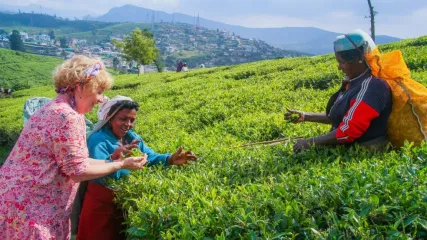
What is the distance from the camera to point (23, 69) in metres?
68.3

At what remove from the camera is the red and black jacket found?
3.12 meters

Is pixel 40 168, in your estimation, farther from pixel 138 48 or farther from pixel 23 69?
pixel 23 69

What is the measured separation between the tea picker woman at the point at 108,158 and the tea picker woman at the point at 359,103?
4.82 ft

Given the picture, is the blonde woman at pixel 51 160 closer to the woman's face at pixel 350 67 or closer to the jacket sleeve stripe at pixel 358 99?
the jacket sleeve stripe at pixel 358 99

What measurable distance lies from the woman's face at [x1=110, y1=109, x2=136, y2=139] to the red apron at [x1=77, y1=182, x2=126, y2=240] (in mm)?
561

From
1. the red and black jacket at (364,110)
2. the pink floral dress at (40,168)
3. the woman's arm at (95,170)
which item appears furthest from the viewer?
the red and black jacket at (364,110)

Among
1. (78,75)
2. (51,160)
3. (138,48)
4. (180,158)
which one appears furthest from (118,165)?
(138,48)

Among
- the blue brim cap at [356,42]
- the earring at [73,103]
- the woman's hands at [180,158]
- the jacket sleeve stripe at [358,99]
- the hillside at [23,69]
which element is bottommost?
the hillside at [23,69]

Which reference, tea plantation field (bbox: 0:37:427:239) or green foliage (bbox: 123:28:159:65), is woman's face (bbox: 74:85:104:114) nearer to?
tea plantation field (bbox: 0:37:427:239)

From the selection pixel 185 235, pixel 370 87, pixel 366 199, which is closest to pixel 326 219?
pixel 366 199

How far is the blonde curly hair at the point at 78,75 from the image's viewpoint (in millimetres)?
2973

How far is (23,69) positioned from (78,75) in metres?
73.4

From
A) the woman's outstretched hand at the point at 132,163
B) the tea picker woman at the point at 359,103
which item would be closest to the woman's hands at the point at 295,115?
the tea picker woman at the point at 359,103

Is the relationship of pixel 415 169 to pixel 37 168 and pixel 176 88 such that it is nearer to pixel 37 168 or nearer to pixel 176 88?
pixel 37 168
